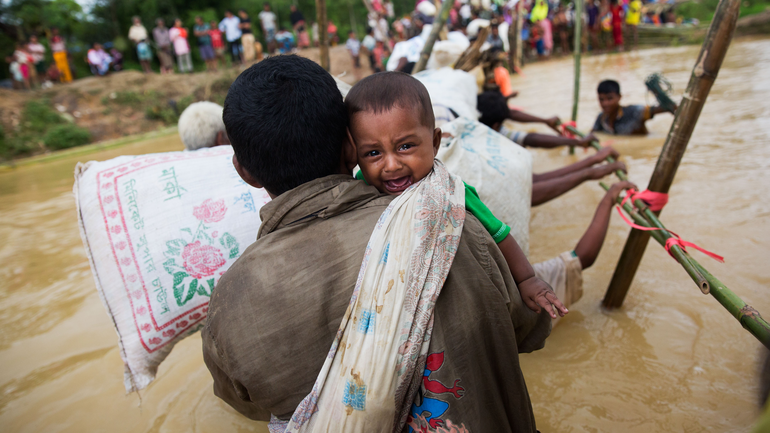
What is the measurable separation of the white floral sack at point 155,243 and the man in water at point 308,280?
0.65 metres

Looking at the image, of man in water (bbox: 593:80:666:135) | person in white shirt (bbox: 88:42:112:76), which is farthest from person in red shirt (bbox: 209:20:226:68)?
man in water (bbox: 593:80:666:135)

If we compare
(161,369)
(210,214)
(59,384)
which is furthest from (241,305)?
(59,384)

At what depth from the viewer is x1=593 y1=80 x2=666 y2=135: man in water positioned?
5047 millimetres

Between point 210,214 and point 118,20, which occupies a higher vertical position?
point 118,20

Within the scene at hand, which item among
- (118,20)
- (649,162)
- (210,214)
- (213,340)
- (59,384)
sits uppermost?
(118,20)

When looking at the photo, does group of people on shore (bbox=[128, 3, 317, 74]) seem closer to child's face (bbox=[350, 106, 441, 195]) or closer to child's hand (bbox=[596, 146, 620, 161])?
child's hand (bbox=[596, 146, 620, 161])

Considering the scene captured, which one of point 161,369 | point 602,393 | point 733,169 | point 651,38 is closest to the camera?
point 602,393

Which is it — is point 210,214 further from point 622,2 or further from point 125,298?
point 622,2

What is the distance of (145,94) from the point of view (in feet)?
46.6

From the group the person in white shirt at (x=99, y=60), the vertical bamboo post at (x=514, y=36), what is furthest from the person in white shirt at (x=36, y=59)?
the vertical bamboo post at (x=514, y=36)

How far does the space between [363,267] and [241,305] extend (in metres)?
0.31

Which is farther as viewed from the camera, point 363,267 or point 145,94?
point 145,94

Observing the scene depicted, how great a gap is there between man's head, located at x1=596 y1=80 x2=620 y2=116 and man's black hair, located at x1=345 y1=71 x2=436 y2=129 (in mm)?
4539

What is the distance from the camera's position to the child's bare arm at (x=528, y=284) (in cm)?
126
